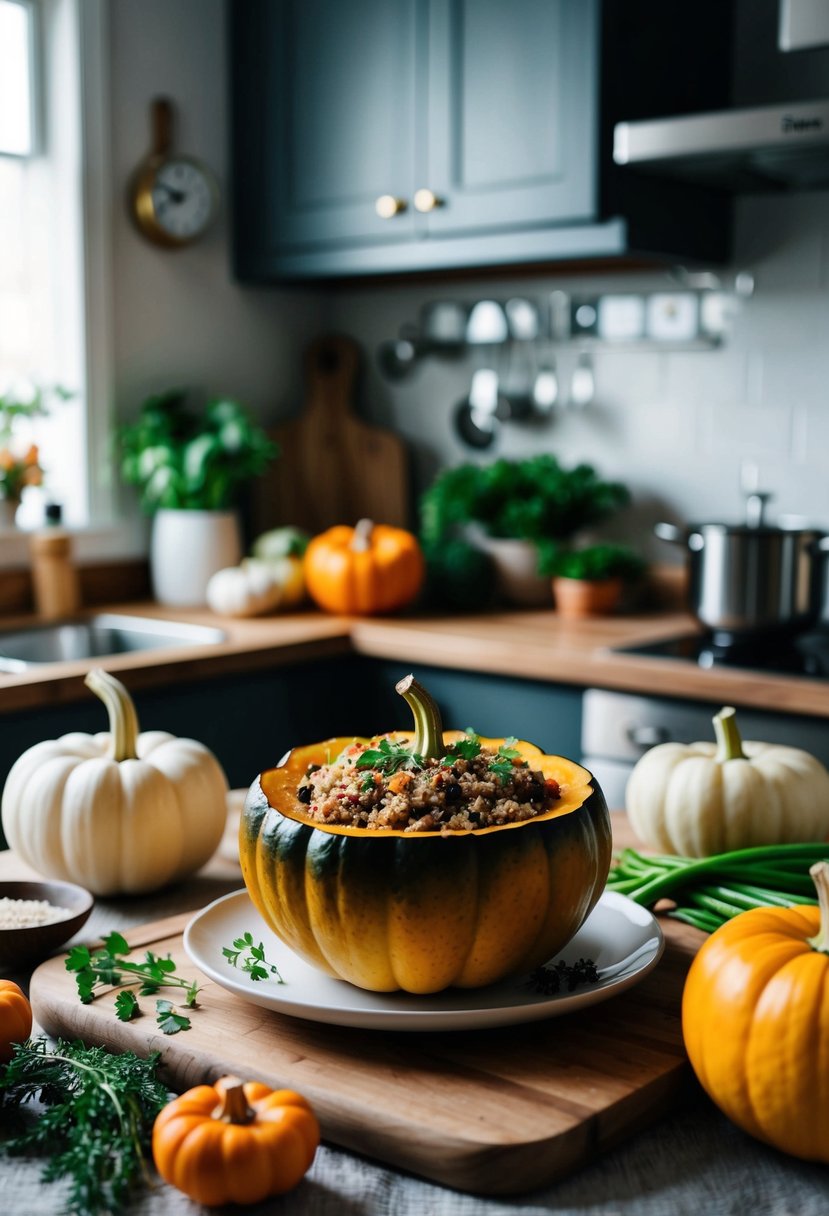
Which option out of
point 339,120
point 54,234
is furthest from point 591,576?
point 54,234

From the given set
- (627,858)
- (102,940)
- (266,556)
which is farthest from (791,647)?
(102,940)

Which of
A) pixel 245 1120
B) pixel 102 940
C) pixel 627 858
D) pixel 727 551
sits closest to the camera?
pixel 245 1120

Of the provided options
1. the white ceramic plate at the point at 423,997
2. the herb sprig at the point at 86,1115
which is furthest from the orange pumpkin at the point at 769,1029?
the herb sprig at the point at 86,1115

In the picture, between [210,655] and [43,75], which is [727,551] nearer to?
[210,655]

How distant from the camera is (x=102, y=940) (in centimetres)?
112

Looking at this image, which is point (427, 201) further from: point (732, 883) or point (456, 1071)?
point (456, 1071)

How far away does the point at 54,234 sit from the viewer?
2986 mm


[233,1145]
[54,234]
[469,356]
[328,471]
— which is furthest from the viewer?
[328,471]

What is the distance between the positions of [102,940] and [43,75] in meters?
2.40

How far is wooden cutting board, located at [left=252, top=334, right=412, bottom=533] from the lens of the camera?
3.39 m

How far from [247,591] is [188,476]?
0.32 m

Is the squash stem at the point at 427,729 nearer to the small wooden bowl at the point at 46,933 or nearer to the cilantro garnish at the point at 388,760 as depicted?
the cilantro garnish at the point at 388,760

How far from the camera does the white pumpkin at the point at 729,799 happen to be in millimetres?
1246

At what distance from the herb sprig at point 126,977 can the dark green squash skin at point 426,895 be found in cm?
11
